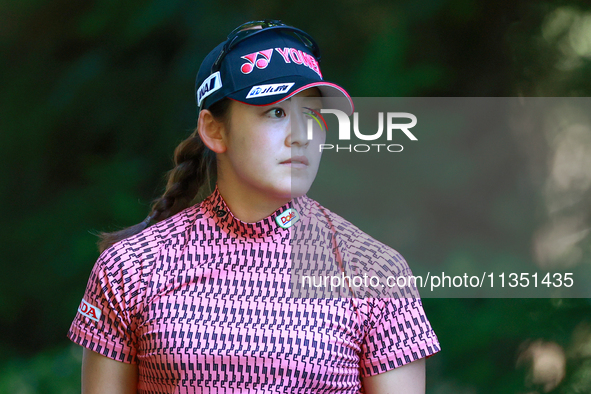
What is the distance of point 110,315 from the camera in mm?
1304

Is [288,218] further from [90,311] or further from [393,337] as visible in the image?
[90,311]

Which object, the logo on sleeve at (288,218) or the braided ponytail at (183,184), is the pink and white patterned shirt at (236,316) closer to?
the logo on sleeve at (288,218)

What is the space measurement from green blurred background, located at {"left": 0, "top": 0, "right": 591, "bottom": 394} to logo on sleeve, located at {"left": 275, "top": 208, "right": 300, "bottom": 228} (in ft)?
2.31

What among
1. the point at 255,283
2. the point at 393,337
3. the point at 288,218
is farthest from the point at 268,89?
Result: the point at 393,337

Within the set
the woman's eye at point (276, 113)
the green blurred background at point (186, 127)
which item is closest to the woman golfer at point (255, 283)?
the woman's eye at point (276, 113)

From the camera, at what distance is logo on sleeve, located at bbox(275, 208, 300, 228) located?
1.35m

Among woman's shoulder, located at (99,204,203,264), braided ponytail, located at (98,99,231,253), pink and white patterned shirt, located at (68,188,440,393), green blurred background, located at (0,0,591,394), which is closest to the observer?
pink and white patterned shirt, located at (68,188,440,393)

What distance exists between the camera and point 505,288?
1.75 m

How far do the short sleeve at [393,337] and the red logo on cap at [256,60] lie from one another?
53 cm

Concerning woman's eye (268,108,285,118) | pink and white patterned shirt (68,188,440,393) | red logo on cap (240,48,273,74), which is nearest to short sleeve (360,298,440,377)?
pink and white patterned shirt (68,188,440,393)

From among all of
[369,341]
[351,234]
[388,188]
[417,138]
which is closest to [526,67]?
[417,138]

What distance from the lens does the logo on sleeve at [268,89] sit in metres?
1.27

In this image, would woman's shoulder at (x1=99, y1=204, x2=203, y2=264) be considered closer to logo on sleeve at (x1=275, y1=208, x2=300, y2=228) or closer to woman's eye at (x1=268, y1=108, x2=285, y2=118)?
logo on sleeve at (x1=275, y1=208, x2=300, y2=228)

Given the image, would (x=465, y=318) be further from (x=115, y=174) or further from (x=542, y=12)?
(x=115, y=174)
